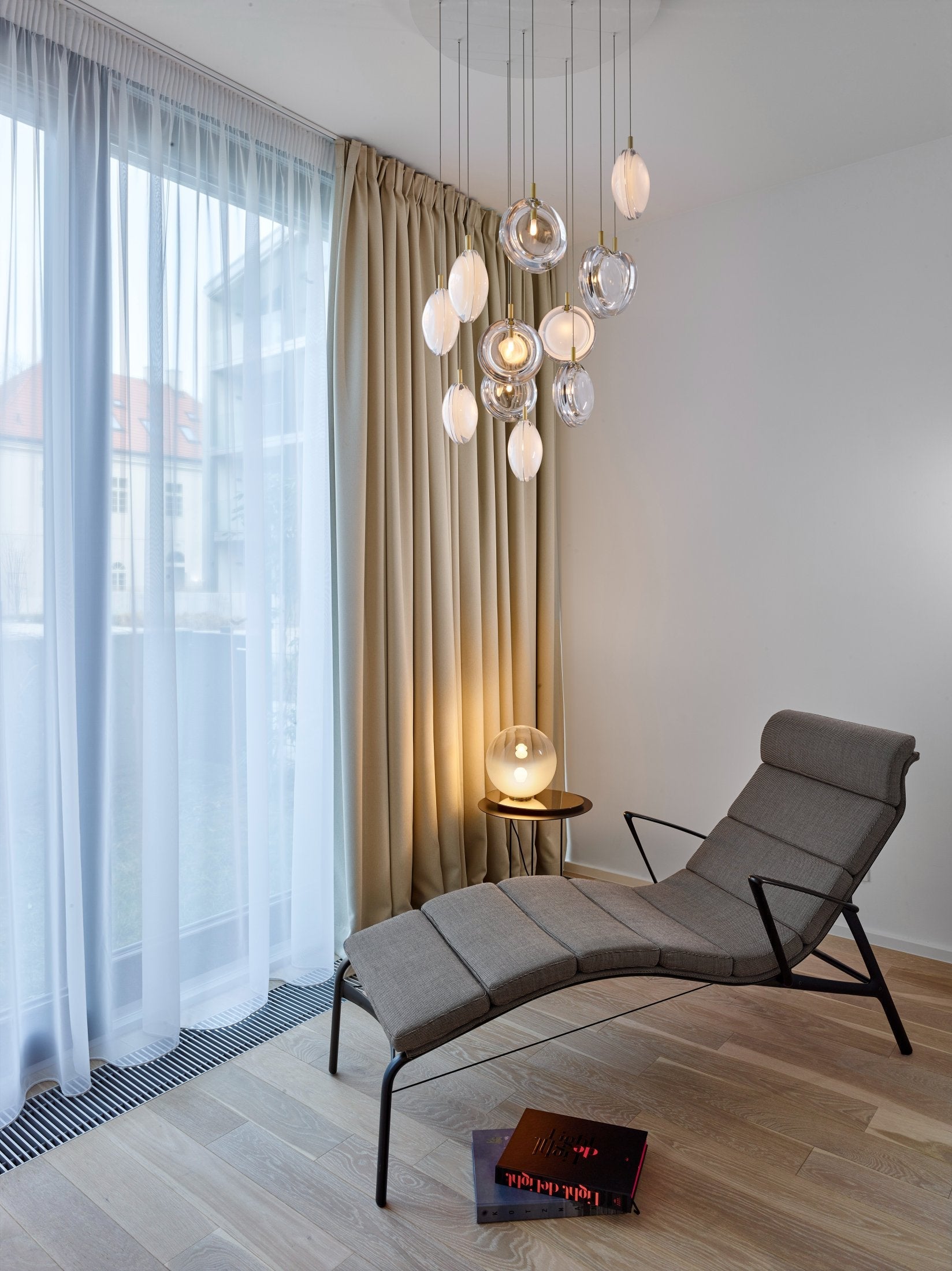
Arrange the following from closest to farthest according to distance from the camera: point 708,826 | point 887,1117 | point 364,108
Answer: point 887,1117, point 364,108, point 708,826

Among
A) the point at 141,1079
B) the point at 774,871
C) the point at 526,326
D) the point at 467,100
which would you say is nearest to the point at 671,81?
the point at 467,100

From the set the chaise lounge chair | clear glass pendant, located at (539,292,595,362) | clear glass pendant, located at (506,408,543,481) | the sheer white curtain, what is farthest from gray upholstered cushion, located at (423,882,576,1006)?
clear glass pendant, located at (539,292,595,362)

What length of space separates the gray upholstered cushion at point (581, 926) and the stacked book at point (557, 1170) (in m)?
0.35

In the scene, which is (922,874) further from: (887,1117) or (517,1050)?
(517,1050)

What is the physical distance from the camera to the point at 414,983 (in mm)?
1967

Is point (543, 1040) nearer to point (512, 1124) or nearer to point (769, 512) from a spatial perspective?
point (512, 1124)

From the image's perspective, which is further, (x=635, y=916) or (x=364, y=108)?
(x=364, y=108)

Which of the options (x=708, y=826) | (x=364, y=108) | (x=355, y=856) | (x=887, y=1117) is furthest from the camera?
(x=708, y=826)

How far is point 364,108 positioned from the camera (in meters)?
2.68

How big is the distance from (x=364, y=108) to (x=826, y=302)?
5.78ft

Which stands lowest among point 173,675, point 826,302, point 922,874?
point 922,874

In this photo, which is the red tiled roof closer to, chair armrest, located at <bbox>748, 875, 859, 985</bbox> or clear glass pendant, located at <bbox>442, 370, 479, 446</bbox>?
clear glass pendant, located at <bbox>442, 370, 479, 446</bbox>

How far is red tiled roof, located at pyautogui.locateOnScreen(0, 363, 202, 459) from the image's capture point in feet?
6.93

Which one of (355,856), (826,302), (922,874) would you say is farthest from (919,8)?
(355,856)
